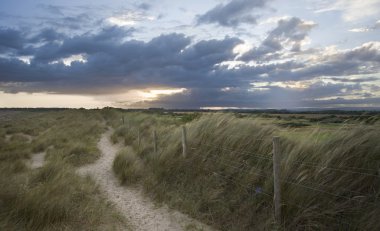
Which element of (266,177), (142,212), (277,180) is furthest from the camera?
(142,212)

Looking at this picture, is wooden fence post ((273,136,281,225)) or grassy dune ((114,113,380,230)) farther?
wooden fence post ((273,136,281,225))

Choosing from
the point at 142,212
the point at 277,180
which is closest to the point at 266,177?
the point at 277,180

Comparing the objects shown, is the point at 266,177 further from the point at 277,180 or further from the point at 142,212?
the point at 142,212

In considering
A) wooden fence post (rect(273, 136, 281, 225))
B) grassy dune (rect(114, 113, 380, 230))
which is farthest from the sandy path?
wooden fence post (rect(273, 136, 281, 225))

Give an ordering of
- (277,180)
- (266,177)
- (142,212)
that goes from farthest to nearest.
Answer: (142,212) < (266,177) < (277,180)

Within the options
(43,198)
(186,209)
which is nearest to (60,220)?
(43,198)

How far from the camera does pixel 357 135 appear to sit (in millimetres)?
5762

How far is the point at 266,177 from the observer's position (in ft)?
21.7

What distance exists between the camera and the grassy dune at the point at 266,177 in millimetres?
5105

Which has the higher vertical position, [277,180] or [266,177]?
[277,180]

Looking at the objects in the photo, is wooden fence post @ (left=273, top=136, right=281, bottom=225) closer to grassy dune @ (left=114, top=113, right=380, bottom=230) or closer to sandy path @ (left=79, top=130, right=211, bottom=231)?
grassy dune @ (left=114, top=113, right=380, bottom=230)

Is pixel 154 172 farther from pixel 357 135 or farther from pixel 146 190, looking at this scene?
pixel 357 135

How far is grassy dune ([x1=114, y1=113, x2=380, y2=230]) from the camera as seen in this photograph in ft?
16.8

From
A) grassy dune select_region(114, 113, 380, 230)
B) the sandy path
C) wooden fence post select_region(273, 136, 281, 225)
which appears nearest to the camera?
grassy dune select_region(114, 113, 380, 230)
